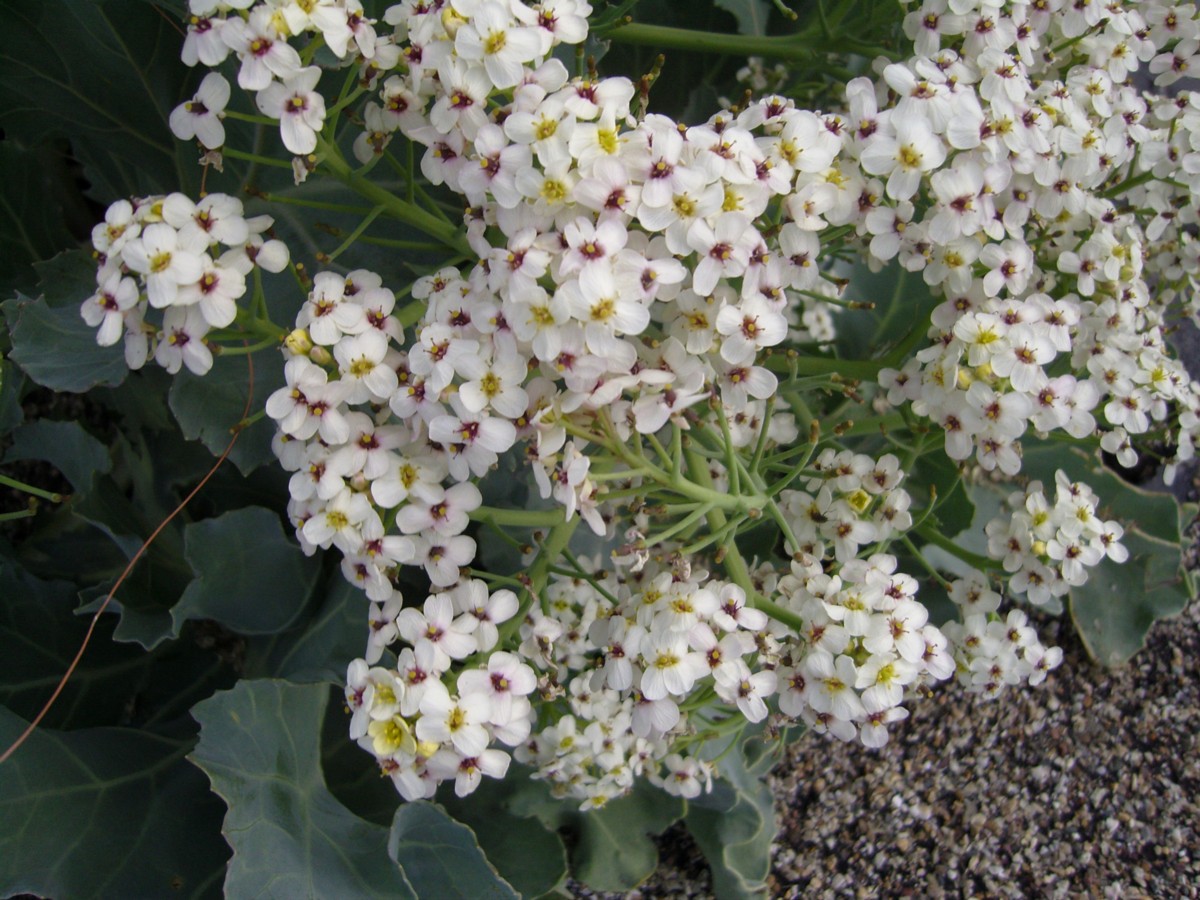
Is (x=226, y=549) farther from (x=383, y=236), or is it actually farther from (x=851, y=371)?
(x=851, y=371)

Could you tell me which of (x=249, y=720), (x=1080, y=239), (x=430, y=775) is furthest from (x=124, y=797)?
(x=1080, y=239)

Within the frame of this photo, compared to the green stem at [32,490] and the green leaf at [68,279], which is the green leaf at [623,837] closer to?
the green stem at [32,490]

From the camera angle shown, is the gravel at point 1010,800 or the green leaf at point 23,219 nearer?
the green leaf at point 23,219

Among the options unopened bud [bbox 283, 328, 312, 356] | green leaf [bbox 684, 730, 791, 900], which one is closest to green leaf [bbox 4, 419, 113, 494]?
unopened bud [bbox 283, 328, 312, 356]

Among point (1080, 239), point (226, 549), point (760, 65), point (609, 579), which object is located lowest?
point (226, 549)

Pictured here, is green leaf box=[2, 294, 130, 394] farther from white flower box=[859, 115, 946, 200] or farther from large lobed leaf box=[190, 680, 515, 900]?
white flower box=[859, 115, 946, 200]

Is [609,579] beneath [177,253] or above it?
beneath

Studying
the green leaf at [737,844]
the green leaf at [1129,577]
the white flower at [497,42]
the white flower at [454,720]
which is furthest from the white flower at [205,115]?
the green leaf at [1129,577]
